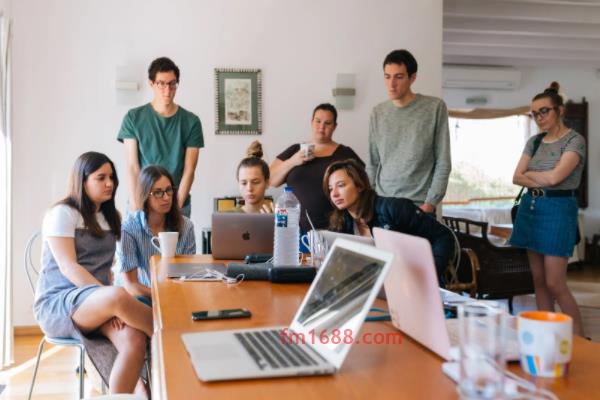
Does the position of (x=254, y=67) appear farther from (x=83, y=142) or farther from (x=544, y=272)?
(x=544, y=272)

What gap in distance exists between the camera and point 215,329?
3.94 feet

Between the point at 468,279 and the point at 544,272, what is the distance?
0.61m

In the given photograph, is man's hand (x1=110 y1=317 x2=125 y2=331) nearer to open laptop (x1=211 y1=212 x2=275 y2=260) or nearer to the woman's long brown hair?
open laptop (x1=211 y1=212 x2=275 y2=260)

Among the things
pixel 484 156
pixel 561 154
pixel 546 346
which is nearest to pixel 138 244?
pixel 546 346

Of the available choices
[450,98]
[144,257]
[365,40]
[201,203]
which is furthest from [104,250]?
[450,98]

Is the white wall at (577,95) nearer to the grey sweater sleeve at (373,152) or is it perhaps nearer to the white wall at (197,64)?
the white wall at (197,64)

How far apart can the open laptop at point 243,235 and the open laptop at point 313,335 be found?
3.56ft

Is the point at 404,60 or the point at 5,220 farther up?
the point at 404,60

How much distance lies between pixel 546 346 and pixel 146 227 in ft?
6.61

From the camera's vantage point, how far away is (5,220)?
11.5ft

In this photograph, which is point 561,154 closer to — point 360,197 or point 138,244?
point 360,197

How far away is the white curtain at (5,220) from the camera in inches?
137

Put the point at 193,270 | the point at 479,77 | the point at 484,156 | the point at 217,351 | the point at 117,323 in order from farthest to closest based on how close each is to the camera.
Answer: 1. the point at 484,156
2. the point at 479,77
3. the point at 117,323
4. the point at 193,270
5. the point at 217,351

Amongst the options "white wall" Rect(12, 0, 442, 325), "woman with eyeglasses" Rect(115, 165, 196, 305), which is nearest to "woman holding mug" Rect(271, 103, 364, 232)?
"woman with eyeglasses" Rect(115, 165, 196, 305)
